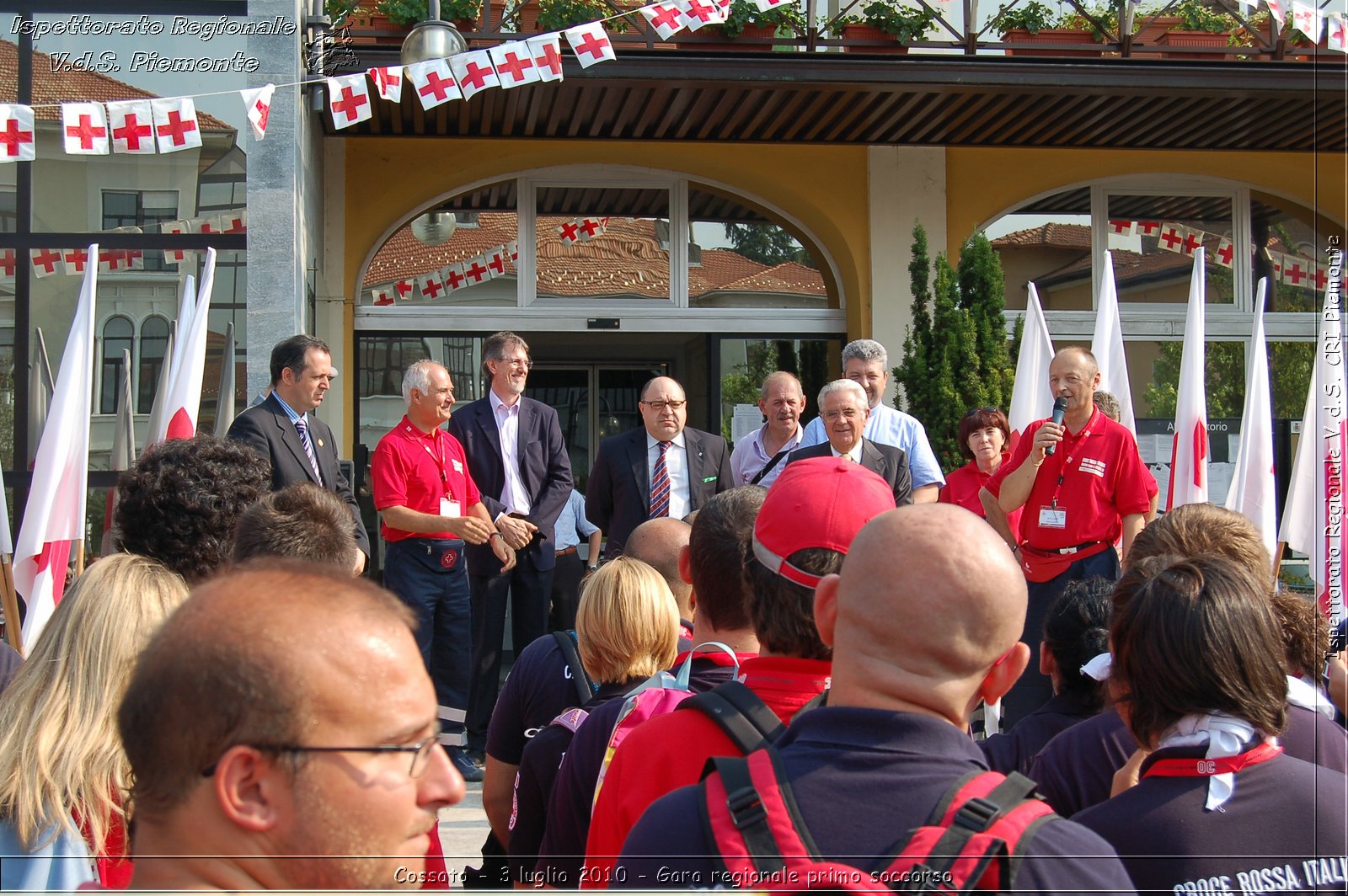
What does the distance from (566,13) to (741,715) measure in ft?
25.8

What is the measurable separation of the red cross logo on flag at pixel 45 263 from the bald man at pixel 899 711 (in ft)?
26.0

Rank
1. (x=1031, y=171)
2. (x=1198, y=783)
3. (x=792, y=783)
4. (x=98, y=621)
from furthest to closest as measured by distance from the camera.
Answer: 1. (x=1031, y=171)
2. (x=98, y=621)
3. (x=1198, y=783)
4. (x=792, y=783)

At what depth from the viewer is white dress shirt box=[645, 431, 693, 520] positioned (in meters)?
6.50

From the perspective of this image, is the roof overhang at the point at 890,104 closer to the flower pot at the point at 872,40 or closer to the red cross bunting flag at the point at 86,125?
the flower pot at the point at 872,40

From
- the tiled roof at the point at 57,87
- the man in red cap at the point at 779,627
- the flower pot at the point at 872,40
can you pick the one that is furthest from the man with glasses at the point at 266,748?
the flower pot at the point at 872,40

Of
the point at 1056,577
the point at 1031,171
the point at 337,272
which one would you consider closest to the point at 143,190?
the point at 337,272

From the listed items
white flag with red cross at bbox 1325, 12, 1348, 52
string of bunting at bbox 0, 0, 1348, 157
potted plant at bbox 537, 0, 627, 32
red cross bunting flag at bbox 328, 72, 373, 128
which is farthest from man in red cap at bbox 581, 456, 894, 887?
potted plant at bbox 537, 0, 627, 32

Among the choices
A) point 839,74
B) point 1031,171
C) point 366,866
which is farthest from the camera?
point 1031,171

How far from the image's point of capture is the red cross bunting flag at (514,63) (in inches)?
288

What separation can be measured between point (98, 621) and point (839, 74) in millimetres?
7568

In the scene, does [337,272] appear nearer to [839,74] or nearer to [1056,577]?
[839,74]

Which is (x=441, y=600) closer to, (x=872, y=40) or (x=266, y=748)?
(x=266, y=748)

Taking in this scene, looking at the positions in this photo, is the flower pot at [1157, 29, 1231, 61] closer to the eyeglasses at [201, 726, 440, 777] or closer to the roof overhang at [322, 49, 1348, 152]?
the roof overhang at [322, 49, 1348, 152]

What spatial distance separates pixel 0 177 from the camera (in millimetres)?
8117
